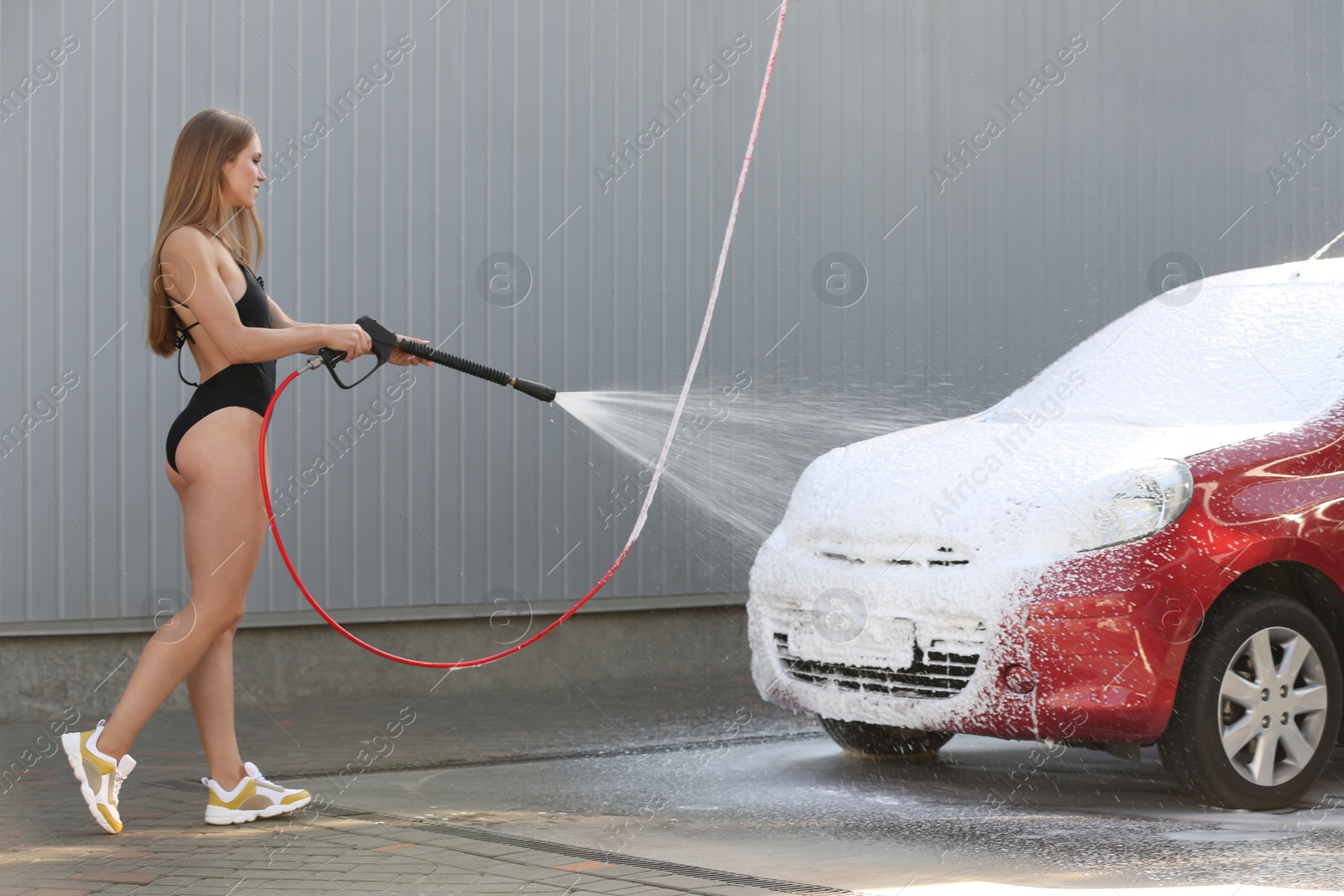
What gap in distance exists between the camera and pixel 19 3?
6.91 m

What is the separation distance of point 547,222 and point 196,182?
368 cm

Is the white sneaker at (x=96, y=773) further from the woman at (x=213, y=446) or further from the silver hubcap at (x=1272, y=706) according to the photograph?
the silver hubcap at (x=1272, y=706)

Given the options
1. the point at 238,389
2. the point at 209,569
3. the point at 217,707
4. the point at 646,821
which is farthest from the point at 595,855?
the point at 238,389

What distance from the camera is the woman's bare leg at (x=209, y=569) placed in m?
4.45

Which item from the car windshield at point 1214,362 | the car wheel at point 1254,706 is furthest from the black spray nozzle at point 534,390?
the car wheel at point 1254,706

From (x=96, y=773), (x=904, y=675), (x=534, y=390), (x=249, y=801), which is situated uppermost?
(x=534, y=390)

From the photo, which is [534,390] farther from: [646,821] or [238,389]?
[646,821]

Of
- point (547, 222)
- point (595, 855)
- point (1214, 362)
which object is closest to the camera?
point (595, 855)

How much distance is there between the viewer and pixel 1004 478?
4.96m

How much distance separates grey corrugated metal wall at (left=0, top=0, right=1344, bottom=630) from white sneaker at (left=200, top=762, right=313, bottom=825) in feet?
8.81

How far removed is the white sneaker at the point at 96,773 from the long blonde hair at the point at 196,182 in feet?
3.95

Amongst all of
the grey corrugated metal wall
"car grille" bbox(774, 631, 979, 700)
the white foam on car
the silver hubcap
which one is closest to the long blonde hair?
the white foam on car

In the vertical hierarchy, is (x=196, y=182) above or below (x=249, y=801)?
above

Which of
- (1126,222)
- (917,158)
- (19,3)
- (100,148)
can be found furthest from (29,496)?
(1126,222)
